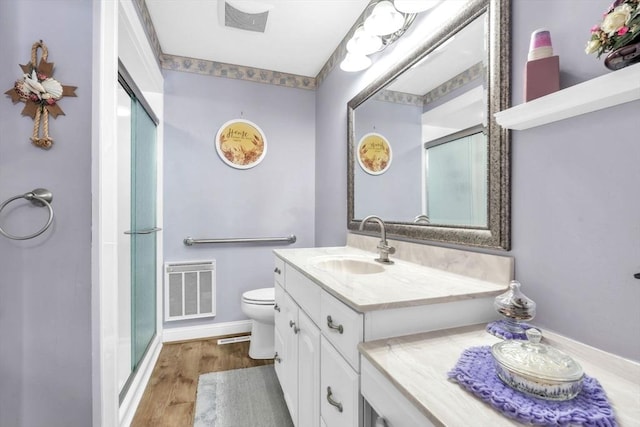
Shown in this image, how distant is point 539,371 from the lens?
499mm

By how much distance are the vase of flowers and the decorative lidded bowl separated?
59 cm

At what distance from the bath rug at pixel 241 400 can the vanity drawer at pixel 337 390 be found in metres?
0.66

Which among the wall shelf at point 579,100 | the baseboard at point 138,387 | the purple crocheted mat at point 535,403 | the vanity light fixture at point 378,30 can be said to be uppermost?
the vanity light fixture at point 378,30

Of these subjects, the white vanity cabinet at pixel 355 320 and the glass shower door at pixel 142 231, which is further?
the glass shower door at pixel 142 231

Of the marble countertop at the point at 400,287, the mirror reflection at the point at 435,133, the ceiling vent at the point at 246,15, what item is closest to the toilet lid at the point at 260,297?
the marble countertop at the point at 400,287

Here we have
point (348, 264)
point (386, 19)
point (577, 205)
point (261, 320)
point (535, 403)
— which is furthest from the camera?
point (261, 320)

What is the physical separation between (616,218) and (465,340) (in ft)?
1.47

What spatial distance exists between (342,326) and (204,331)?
1.93 meters

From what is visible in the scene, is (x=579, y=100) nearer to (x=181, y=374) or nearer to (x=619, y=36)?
(x=619, y=36)

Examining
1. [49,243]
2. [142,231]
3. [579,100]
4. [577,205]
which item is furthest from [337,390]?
[142,231]

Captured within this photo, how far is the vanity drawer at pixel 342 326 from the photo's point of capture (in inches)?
29.5

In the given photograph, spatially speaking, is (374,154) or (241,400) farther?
(374,154)

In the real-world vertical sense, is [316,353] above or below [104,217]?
below

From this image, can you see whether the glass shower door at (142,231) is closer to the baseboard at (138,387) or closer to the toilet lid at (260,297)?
the baseboard at (138,387)
